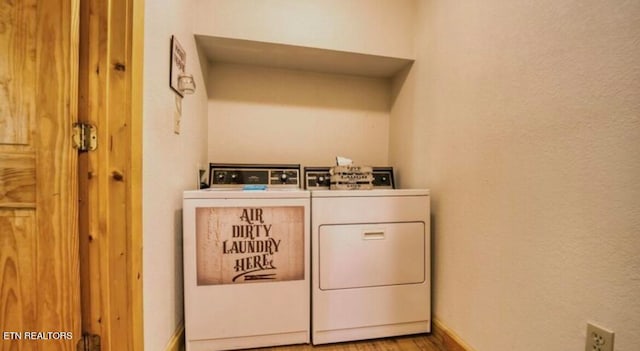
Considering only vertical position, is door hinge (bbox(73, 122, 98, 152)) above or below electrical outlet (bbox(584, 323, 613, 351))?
above

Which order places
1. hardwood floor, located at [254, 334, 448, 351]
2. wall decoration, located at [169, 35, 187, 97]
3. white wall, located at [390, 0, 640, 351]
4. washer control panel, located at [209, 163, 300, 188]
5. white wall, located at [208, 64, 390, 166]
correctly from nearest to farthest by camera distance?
white wall, located at [390, 0, 640, 351]
wall decoration, located at [169, 35, 187, 97]
hardwood floor, located at [254, 334, 448, 351]
washer control panel, located at [209, 163, 300, 188]
white wall, located at [208, 64, 390, 166]

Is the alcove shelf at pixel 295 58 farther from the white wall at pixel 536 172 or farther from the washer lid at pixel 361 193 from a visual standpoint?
the washer lid at pixel 361 193

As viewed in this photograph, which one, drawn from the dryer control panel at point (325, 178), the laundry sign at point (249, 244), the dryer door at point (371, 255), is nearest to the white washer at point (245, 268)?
the laundry sign at point (249, 244)

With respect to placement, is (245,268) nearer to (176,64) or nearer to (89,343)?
(89,343)

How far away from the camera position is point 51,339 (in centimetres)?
79

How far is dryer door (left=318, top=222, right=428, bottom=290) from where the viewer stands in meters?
1.36

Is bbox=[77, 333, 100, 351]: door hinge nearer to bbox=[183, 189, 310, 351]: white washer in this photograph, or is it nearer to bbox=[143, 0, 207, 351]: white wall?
bbox=[143, 0, 207, 351]: white wall

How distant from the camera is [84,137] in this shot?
0.81 meters

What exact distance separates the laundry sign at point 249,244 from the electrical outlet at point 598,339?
1.08m

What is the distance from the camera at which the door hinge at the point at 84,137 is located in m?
0.80

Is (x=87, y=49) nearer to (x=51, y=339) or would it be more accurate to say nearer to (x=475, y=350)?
(x=51, y=339)

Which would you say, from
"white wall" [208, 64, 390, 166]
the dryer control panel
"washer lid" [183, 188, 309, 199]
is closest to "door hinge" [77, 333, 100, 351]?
"washer lid" [183, 188, 309, 199]

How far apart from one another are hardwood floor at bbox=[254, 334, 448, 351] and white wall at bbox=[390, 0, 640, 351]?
136 millimetres

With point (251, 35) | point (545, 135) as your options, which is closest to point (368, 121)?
point (251, 35)
